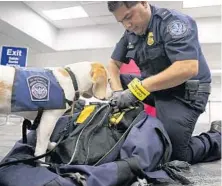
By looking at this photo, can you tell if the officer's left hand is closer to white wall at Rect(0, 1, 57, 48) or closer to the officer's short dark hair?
the officer's short dark hair

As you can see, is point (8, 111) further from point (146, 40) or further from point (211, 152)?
point (211, 152)

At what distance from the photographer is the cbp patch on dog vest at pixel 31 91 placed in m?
1.00

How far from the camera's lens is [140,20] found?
1309mm

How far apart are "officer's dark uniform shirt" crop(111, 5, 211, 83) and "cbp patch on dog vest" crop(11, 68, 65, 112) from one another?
0.53 metres

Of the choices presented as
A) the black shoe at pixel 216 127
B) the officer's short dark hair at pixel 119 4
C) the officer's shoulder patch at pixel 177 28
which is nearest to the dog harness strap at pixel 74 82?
the officer's short dark hair at pixel 119 4

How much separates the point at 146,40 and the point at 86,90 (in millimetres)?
390

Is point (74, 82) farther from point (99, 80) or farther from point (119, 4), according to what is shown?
point (119, 4)

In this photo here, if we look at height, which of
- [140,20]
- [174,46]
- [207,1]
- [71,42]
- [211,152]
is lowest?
[211,152]

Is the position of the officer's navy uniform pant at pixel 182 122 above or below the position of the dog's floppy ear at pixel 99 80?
below

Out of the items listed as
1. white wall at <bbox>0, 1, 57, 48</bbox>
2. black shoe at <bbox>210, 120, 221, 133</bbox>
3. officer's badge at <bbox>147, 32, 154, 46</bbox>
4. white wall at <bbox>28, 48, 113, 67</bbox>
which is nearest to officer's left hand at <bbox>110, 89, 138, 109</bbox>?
officer's badge at <bbox>147, 32, 154, 46</bbox>

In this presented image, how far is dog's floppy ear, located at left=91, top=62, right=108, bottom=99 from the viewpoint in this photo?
1.23 metres

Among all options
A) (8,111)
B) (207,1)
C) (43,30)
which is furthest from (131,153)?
(43,30)

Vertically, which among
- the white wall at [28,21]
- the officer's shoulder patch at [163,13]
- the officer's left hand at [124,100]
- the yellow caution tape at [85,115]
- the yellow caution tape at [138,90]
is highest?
the white wall at [28,21]

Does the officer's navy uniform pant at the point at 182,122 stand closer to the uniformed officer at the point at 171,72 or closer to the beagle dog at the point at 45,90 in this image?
the uniformed officer at the point at 171,72
